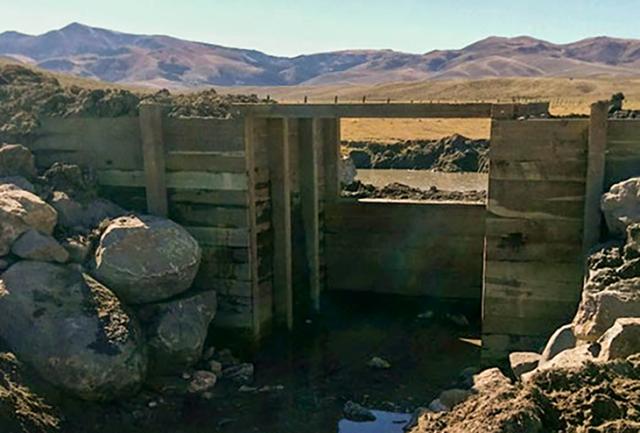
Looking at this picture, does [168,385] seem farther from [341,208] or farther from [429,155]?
[429,155]

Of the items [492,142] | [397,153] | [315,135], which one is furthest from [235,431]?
[397,153]

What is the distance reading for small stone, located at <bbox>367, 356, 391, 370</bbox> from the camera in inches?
494

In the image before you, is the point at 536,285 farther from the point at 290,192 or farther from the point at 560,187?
the point at 290,192

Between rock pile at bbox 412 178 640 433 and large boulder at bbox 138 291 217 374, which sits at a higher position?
rock pile at bbox 412 178 640 433

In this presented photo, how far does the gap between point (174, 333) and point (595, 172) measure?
6.60 m

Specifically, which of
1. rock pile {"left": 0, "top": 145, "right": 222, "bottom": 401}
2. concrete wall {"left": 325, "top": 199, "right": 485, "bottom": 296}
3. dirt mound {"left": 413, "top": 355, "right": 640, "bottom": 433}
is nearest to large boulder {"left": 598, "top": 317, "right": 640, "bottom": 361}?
dirt mound {"left": 413, "top": 355, "right": 640, "bottom": 433}

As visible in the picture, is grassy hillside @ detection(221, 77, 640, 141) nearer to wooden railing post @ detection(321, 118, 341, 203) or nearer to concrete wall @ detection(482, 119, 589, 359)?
wooden railing post @ detection(321, 118, 341, 203)

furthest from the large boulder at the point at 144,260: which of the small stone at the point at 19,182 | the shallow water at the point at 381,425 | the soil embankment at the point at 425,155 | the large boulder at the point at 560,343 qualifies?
the soil embankment at the point at 425,155

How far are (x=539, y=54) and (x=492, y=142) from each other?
641 feet

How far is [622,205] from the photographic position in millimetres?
10016

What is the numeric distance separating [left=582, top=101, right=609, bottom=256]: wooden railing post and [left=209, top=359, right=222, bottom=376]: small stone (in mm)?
5863

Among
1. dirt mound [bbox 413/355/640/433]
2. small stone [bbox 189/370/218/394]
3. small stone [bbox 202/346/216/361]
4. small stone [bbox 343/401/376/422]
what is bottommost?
small stone [bbox 343/401/376/422]

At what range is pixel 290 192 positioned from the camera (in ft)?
47.8

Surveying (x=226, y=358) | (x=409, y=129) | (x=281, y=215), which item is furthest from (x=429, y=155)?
(x=226, y=358)
